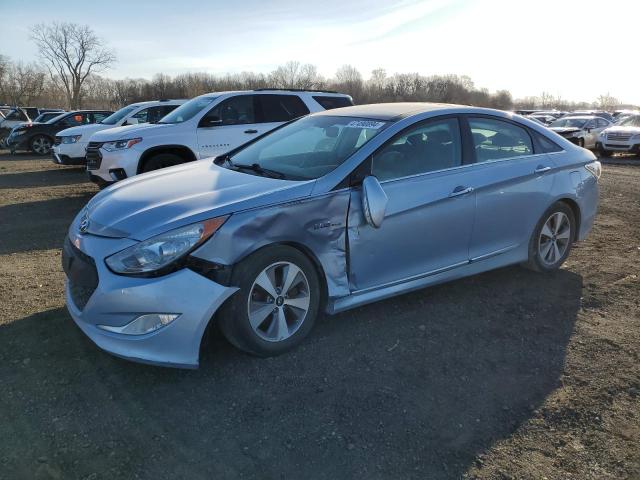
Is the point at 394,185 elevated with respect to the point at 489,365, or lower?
elevated

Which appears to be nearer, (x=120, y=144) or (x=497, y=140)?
(x=497, y=140)

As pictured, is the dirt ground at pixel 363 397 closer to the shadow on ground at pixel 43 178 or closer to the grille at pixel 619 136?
the shadow on ground at pixel 43 178

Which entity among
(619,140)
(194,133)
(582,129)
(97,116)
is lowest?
(619,140)

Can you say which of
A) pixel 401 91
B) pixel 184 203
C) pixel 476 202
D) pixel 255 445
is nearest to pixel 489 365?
pixel 476 202

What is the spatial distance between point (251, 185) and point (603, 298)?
10.8ft

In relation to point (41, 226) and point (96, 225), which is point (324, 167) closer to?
point (96, 225)

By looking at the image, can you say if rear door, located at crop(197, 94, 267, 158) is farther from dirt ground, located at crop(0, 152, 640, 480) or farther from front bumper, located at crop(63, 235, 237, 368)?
front bumper, located at crop(63, 235, 237, 368)

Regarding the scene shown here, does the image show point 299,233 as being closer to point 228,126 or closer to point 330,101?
point 228,126

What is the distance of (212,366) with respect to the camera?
3277mm

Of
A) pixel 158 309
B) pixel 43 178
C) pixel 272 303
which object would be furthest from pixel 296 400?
pixel 43 178

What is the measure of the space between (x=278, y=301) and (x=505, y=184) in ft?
7.53

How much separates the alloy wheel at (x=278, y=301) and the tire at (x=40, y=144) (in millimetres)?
17927

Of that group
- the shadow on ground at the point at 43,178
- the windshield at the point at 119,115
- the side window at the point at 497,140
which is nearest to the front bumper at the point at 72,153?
the shadow on ground at the point at 43,178

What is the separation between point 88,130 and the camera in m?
12.5
